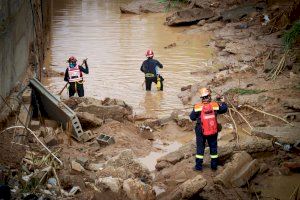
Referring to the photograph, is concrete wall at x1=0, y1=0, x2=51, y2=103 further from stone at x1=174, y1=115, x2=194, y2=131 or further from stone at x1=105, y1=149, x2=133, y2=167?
stone at x1=174, y1=115, x2=194, y2=131

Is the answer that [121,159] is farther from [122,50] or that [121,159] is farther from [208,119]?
[122,50]

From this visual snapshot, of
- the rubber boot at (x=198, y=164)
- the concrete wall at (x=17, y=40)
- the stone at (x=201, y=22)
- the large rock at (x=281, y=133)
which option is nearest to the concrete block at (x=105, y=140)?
the concrete wall at (x=17, y=40)

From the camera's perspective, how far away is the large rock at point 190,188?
27.6 ft

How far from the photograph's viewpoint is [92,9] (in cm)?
2944

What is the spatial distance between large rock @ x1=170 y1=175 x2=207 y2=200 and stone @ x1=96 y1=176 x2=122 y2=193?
0.99 metres

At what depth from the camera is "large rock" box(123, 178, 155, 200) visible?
8.49 metres

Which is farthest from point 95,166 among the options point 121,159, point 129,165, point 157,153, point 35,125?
point 35,125

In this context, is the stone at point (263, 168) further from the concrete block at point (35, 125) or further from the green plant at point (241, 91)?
the concrete block at point (35, 125)

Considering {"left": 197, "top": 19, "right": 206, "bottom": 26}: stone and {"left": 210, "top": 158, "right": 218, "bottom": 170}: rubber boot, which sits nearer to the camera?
{"left": 210, "top": 158, "right": 218, "bottom": 170}: rubber boot

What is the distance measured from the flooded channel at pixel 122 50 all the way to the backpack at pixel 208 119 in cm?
512

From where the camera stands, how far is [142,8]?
1125 inches

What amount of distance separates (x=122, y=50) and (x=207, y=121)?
12438 millimetres

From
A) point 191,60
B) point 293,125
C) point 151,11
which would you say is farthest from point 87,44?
point 293,125

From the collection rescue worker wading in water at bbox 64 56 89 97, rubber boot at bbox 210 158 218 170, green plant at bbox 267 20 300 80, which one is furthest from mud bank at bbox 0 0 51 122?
green plant at bbox 267 20 300 80
